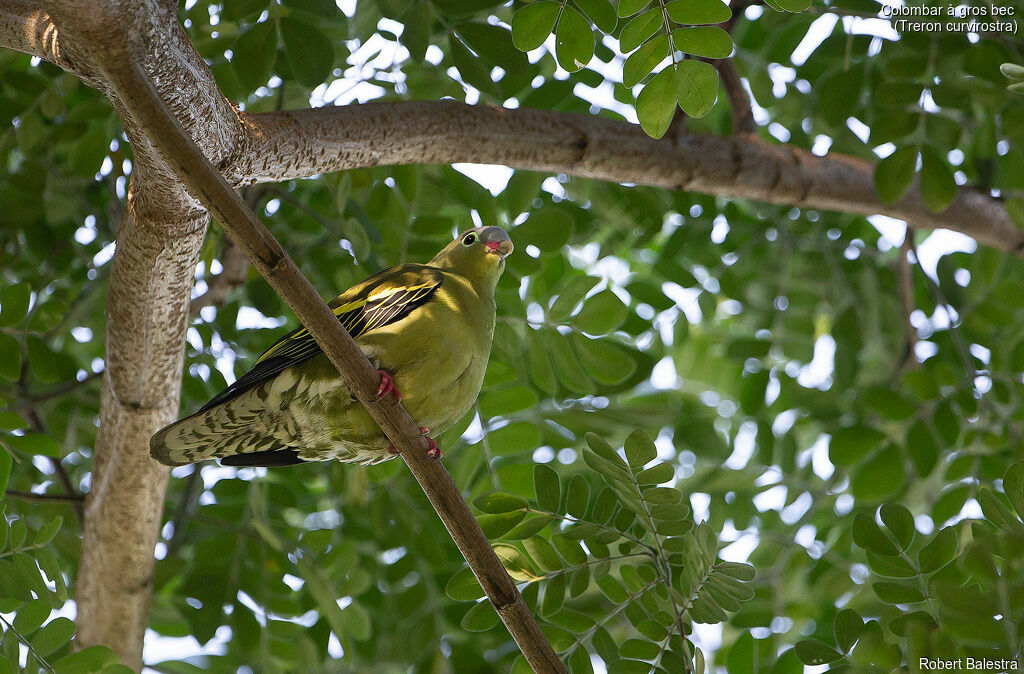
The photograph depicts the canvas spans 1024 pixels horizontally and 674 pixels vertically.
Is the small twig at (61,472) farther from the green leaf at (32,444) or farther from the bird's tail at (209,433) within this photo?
the bird's tail at (209,433)

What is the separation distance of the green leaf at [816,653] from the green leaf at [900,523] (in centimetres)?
34

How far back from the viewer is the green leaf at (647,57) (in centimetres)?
242

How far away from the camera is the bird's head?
2.96 m

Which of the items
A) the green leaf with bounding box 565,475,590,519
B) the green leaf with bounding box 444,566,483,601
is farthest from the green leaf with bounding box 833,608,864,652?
the green leaf with bounding box 444,566,483,601

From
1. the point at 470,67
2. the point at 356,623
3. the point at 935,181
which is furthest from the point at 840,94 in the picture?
the point at 356,623

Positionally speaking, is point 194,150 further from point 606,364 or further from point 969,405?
point 969,405

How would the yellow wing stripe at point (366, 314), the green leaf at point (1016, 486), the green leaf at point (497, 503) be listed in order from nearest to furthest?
the green leaf at point (1016, 486) → the green leaf at point (497, 503) → the yellow wing stripe at point (366, 314)

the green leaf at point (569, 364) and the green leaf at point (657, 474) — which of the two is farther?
the green leaf at point (569, 364)

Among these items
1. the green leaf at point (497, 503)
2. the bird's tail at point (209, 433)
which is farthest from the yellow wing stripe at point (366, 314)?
the green leaf at point (497, 503)

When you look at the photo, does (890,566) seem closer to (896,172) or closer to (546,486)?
(546,486)

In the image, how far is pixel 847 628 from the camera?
211 cm

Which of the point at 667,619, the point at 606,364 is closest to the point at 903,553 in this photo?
the point at 667,619

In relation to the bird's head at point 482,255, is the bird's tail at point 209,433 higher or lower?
lower

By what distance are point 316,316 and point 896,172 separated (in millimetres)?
2493
